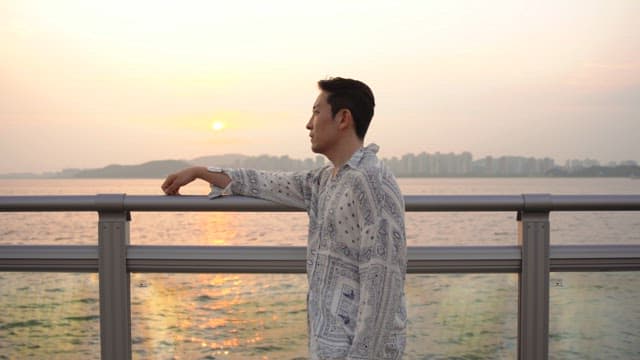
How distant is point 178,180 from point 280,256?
540mm

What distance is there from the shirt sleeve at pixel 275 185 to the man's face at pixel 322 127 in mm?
351

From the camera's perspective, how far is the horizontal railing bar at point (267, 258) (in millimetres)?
3342

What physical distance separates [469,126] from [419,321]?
60221 mm

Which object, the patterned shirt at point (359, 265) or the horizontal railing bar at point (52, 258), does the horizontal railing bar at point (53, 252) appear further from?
the patterned shirt at point (359, 265)

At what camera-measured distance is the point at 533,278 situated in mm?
3447

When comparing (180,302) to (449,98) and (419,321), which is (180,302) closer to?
(419,321)

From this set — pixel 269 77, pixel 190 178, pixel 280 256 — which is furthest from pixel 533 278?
pixel 269 77

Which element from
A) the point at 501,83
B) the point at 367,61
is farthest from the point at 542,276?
the point at 501,83

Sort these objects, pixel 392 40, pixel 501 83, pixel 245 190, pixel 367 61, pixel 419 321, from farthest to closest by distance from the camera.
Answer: pixel 501 83 < pixel 367 61 < pixel 392 40 < pixel 419 321 < pixel 245 190

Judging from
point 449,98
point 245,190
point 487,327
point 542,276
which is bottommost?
point 487,327

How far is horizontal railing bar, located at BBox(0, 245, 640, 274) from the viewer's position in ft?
11.0

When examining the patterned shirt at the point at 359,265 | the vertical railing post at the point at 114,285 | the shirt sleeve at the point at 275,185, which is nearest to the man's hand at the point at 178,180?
the shirt sleeve at the point at 275,185

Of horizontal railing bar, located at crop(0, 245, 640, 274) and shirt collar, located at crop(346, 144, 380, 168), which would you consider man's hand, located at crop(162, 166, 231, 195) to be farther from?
shirt collar, located at crop(346, 144, 380, 168)

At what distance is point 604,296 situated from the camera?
3.53 m
